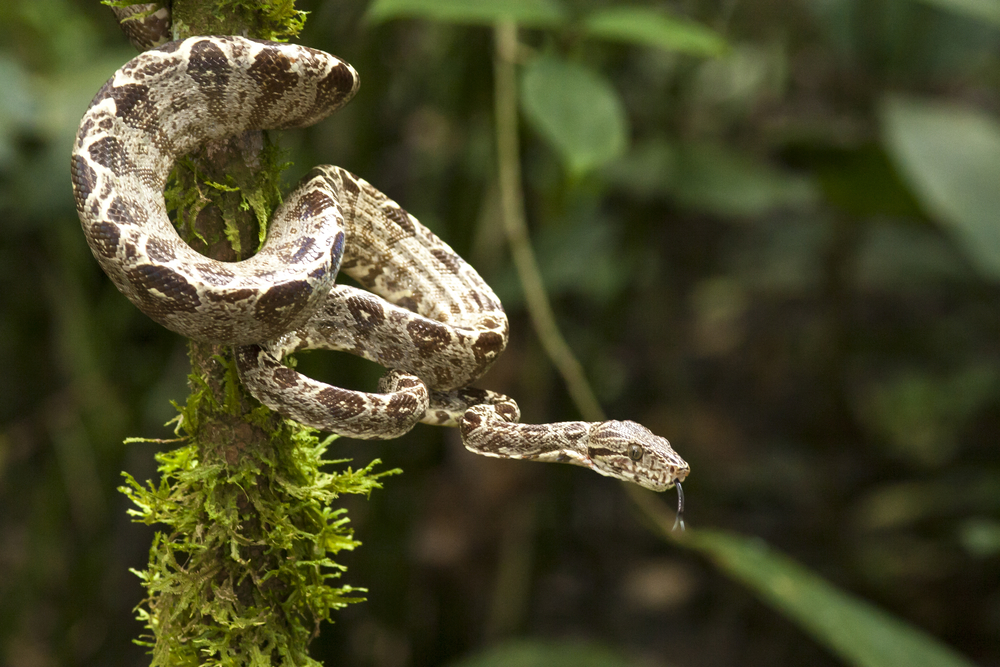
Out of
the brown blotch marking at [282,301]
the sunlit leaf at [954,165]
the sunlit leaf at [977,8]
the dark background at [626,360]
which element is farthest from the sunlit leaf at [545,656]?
the sunlit leaf at [977,8]

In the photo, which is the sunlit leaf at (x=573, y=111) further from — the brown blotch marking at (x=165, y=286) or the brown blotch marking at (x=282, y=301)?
the brown blotch marking at (x=165, y=286)

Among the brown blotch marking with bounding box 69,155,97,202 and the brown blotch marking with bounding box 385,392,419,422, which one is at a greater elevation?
the brown blotch marking with bounding box 69,155,97,202

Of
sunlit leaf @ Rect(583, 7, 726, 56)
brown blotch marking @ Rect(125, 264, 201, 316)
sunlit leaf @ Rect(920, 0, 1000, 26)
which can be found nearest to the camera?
brown blotch marking @ Rect(125, 264, 201, 316)

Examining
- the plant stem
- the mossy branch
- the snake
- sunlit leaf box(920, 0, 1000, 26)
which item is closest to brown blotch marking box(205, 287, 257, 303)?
the snake

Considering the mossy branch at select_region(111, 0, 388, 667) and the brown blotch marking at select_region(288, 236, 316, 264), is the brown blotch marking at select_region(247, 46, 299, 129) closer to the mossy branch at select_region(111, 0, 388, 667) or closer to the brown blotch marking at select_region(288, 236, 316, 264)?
the mossy branch at select_region(111, 0, 388, 667)

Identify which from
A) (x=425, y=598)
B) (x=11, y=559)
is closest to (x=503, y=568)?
(x=425, y=598)

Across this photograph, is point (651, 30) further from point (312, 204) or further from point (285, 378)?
point (285, 378)
